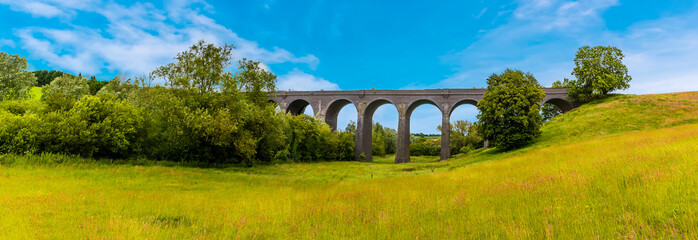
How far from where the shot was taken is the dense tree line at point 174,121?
2089 centimetres

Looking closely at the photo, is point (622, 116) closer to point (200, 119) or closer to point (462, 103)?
point (462, 103)

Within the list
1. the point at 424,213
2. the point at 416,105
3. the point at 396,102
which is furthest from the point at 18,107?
the point at 416,105

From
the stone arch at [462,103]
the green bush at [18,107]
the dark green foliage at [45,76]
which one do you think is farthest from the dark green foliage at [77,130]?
the dark green foliage at [45,76]

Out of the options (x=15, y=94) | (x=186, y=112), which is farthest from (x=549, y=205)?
(x=15, y=94)

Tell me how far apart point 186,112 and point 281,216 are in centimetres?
2036

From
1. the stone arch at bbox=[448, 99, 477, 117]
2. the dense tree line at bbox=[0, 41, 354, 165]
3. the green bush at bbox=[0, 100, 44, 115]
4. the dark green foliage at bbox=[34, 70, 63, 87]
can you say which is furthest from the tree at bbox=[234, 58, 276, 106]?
the dark green foliage at bbox=[34, 70, 63, 87]

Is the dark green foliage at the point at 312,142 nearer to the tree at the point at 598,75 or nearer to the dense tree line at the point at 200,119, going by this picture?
the dense tree line at the point at 200,119

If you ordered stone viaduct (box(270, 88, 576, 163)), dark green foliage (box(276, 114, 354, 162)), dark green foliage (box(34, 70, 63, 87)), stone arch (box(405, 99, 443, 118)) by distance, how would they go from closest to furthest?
dark green foliage (box(276, 114, 354, 162))
stone viaduct (box(270, 88, 576, 163))
stone arch (box(405, 99, 443, 118))
dark green foliage (box(34, 70, 63, 87))

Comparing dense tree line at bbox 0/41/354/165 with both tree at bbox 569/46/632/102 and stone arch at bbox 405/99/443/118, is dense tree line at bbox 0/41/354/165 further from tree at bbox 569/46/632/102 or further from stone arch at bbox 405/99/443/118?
tree at bbox 569/46/632/102

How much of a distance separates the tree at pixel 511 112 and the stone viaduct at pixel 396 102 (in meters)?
9.60

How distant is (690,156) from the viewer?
6.46 metres

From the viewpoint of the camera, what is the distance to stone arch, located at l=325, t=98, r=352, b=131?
54.3 metres

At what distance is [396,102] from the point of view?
5078cm

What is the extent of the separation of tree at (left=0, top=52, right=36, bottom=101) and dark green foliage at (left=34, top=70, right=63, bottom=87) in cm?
7376
